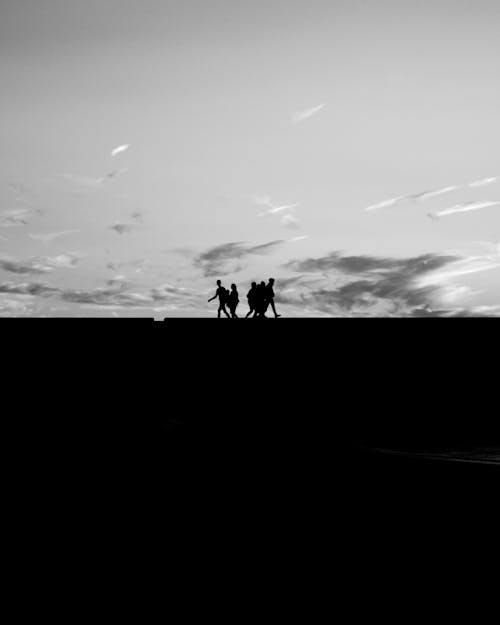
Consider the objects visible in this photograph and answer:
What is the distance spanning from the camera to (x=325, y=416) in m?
19.8

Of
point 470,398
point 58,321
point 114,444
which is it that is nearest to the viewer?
point 114,444

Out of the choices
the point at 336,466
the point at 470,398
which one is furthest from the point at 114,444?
the point at 470,398

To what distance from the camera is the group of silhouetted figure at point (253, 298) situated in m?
20.4

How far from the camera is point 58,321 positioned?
18.2m

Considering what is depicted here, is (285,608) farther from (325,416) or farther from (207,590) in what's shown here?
(325,416)

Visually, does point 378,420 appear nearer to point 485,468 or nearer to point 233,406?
point 233,406

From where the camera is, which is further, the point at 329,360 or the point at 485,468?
the point at 329,360

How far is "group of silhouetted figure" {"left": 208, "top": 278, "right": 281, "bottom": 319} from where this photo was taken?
2044 cm

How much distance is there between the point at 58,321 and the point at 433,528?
13565 mm

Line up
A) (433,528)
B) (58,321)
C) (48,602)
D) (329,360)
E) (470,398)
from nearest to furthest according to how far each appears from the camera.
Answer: (48,602) → (433,528) → (58,321) → (329,360) → (470,398)

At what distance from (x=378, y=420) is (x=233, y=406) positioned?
12.5ft

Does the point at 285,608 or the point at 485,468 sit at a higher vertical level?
the point at 485,468

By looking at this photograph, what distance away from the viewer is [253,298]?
20.5 m

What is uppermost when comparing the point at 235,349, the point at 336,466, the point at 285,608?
the point at 235,349
